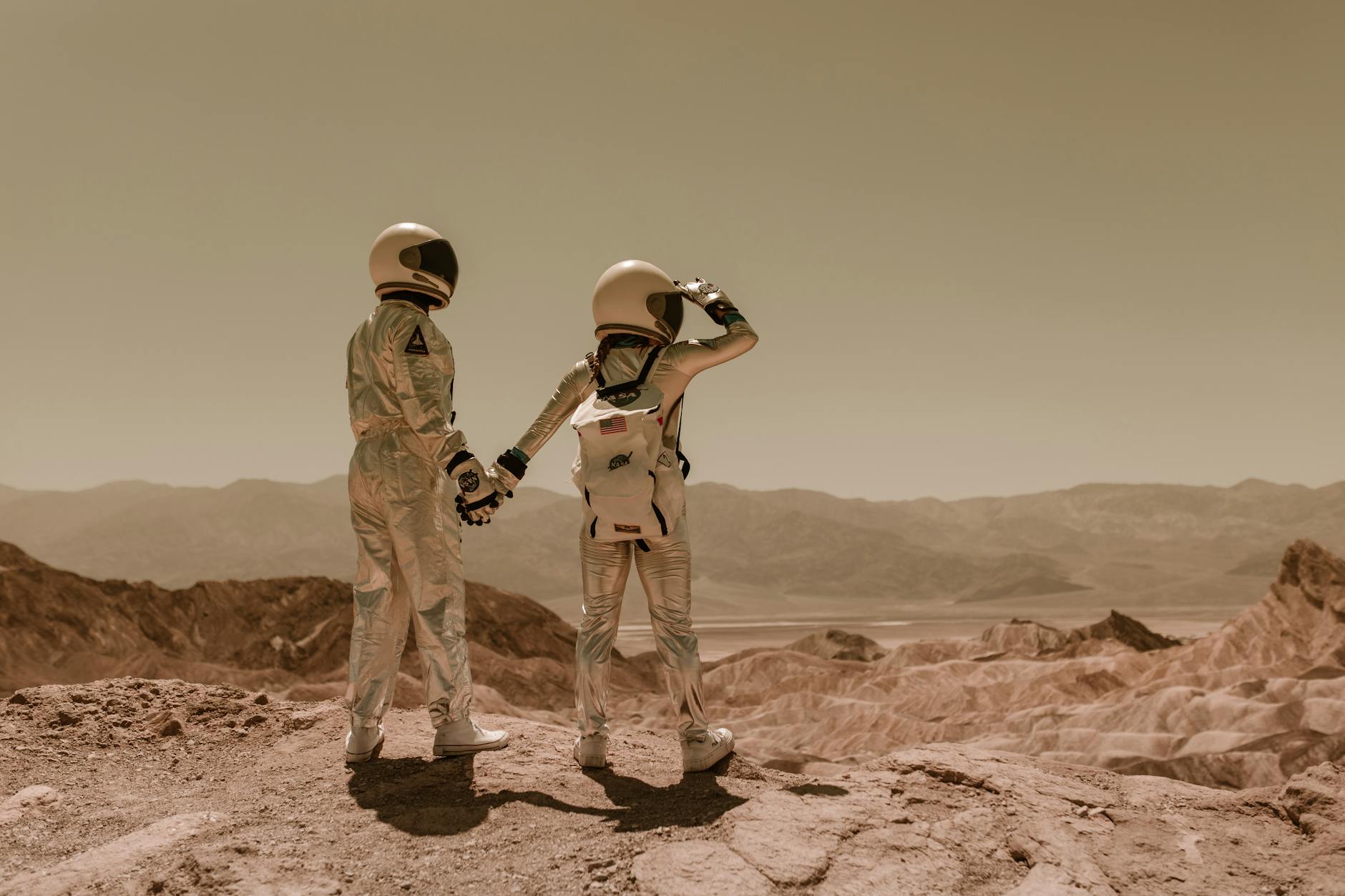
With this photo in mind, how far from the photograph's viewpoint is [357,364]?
19.0 ft

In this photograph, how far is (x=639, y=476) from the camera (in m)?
5.21

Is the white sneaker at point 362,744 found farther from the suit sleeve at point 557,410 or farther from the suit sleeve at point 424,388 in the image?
the suit sleeve at point 557,410

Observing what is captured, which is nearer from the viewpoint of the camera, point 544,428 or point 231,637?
point 544,428

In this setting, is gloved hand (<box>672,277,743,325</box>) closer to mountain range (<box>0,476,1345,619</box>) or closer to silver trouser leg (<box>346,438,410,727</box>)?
silver trouser leg (<box>346,438,410,727</box>)

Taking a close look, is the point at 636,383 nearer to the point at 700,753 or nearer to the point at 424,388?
the point at 424,388

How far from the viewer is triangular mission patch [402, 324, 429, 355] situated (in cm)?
557

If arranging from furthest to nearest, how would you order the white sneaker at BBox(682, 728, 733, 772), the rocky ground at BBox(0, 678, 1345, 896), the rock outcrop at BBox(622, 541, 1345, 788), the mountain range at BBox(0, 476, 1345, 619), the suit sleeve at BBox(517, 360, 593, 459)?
the mountain range at BBox(0, 476, 1345, 619)
the rock outcrop at BBox(622, 541, 1345, 788)
the suit sleeve at BBox(517, 360, 593, 459)
the white sneaker at BBox(682, 728, 733, 772)
the rocky ground at BBox(0, 678, 1345, 896)

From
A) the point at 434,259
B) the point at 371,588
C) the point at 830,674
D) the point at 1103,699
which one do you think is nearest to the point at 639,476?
the point at 371,588

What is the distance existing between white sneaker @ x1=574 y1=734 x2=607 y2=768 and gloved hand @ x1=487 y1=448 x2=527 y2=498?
143cm

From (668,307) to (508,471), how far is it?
4.33 ft

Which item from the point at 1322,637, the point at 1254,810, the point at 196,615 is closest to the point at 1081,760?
the point at 1322,637

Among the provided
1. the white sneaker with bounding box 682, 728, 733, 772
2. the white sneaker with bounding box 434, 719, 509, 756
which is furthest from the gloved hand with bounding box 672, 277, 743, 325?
the white sneaker with bounding box 434, 719, 509, 756

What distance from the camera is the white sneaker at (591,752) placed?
5.50 m

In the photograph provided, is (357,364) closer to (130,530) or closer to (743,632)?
(743,632)
